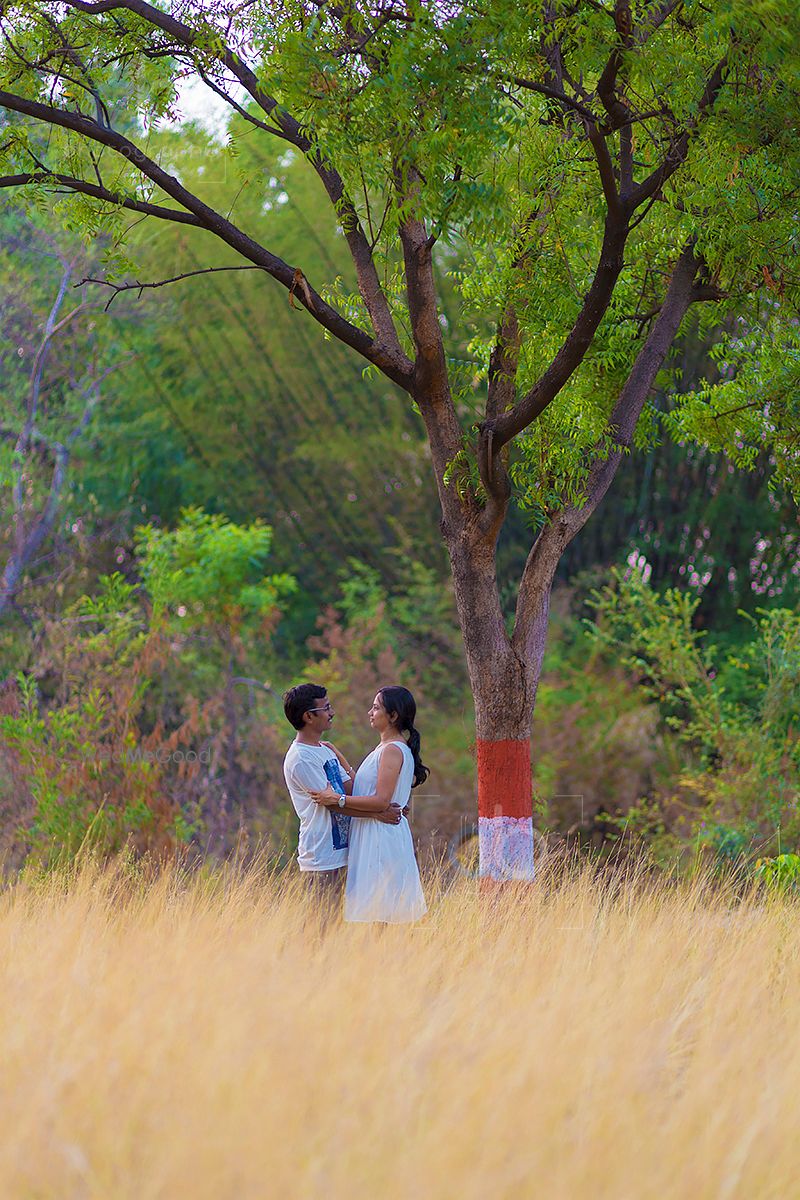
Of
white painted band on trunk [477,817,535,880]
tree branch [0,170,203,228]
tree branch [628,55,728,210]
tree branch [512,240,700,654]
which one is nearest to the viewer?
tree branch [628,55,728,210]

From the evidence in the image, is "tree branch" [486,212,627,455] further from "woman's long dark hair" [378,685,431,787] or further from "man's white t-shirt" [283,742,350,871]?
"man's white t-shirt" [283,742,350,871]

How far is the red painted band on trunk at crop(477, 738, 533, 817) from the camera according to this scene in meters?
7.35

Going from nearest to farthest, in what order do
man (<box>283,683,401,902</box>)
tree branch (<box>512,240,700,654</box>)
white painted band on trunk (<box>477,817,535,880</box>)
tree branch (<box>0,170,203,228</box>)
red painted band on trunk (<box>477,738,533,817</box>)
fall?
man (<box>283,683,401,902</box>), tree branch (<box>0,170,203,228</box>), white painted band on trunk (<box>477,817,535,880</box>), red painted band on trunk (<box>477,738,533,817</box>), tree branch (<box>512,240,700,654</box>)

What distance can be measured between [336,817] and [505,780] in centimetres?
162

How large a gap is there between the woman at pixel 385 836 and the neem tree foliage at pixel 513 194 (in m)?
1.44

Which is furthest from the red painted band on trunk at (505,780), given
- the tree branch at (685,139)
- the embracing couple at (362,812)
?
the tree branch at (685,139)

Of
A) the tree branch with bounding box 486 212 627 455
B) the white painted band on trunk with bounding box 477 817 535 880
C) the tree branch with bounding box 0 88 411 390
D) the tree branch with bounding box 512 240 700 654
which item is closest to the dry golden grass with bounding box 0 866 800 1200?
the white painted band on trunk with bounding box 477 817 535 880

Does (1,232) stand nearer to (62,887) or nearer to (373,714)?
(62,887)

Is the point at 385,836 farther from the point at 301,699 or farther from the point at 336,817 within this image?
the point at 301,699

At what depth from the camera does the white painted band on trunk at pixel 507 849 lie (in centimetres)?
724

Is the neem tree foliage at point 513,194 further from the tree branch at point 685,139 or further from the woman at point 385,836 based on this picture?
the woman at point 385,836

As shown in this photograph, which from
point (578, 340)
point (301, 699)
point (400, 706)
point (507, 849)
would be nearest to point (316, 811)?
point (301, 699)

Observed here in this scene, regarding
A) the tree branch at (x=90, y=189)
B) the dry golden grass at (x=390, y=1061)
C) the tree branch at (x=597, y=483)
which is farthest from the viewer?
the tree branch at (x=597, y=483)

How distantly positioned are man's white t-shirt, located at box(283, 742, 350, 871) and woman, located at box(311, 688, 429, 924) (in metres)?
0.07
